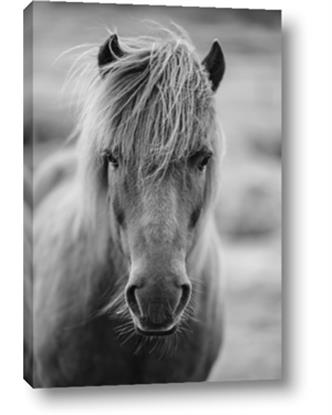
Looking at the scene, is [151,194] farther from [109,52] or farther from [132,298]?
[109,52]

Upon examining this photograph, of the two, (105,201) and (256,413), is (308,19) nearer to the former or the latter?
(105,201)

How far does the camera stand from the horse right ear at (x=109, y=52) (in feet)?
8.61

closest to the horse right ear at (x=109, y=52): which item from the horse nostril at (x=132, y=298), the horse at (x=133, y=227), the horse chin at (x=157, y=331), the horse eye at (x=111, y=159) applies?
the horse at (x=133, y=227)

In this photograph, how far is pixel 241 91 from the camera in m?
2.86

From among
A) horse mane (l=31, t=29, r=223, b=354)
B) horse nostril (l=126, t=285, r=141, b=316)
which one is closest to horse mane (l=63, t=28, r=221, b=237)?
horse mane (l=31, t=29, r=223, b=354)

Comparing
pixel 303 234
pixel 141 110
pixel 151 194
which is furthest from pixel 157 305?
pixel 303 234

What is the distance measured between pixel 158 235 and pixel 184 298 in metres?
0.22

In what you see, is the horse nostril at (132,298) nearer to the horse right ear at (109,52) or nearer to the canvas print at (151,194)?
the canvas print at (151,194)

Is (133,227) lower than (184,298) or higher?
higher

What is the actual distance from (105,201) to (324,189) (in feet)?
2.89

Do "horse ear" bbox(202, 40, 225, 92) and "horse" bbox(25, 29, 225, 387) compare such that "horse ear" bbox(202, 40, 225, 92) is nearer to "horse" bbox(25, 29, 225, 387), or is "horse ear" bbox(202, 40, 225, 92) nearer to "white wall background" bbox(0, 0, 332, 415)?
"horse" bbox(25, 29, 225, 387)

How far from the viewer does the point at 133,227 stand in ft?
8.26

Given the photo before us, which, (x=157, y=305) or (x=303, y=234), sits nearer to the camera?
(x=157, y=305)

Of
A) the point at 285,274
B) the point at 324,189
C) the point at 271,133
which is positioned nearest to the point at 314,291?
the point at 285,274
